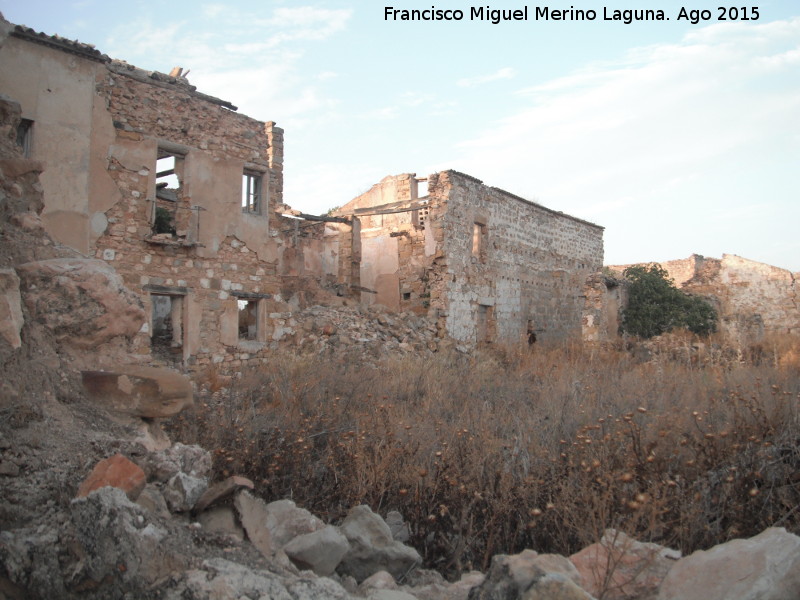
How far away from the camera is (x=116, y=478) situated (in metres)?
2.73

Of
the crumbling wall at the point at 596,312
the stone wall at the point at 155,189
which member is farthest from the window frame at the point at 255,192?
the crumbling wall at the point at 596,312

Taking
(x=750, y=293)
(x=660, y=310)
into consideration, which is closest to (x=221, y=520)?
(x=660, y=310)

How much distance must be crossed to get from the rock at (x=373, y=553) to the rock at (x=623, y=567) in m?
0.96

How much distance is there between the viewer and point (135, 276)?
11172 mm

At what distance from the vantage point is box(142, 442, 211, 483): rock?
314 centimetres

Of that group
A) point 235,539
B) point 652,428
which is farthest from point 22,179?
point 652,428

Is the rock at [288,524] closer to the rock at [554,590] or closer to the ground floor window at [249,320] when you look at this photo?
the rock at [554,590]

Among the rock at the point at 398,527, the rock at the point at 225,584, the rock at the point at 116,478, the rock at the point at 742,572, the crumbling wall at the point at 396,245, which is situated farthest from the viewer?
the crumbling wall at the point at 396,245

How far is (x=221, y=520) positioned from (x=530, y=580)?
4.94 feet

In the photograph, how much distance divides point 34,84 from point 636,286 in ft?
54.8

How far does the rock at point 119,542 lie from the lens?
227 cm

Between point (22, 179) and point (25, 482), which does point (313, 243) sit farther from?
point (25, 482)

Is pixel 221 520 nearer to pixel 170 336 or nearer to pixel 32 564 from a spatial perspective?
pixel 32 564

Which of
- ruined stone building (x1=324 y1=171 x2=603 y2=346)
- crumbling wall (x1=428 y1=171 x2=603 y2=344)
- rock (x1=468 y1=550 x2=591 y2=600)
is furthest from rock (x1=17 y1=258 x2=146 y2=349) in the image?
crumbling wall (x1=428 y1=171 x2=603 y2=344)
